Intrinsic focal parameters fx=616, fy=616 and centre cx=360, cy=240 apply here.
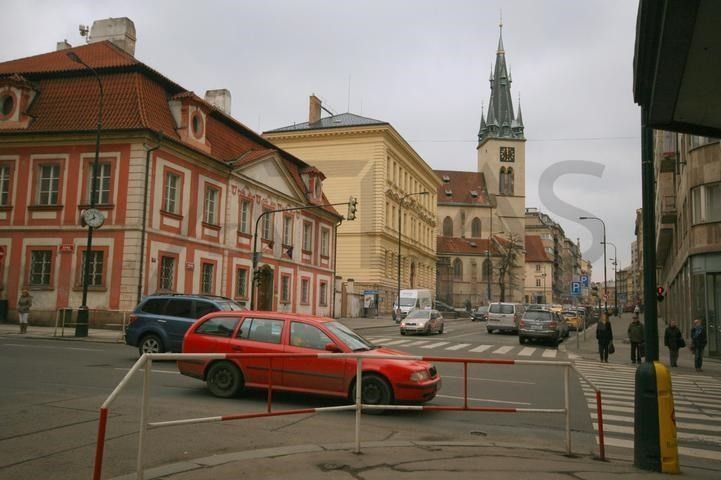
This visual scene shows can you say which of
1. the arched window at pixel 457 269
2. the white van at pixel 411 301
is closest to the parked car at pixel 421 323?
the white van at pixel 411 301

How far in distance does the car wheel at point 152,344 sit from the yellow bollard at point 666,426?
13.6m

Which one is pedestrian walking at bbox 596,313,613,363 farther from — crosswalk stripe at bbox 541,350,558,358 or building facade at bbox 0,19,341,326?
building facade at bbox 0,19,341,326

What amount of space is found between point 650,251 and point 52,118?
29335mm

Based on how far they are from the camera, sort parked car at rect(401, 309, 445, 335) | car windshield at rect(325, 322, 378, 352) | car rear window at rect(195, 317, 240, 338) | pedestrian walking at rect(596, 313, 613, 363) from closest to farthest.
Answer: car windshield at rect(325, 322, 378, 352), car rear window at rect(195, 317, 240, 338), pedestrian walking at rect(596, 313, 613, 363), parked car at rect(401, 309, 445, 335)

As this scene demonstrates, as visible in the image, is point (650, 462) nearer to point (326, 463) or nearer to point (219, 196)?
A: point (326, 463)

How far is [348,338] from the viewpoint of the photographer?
11312 mm

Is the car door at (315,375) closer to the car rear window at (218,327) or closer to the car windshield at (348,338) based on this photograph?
the car windshield at (348,338)

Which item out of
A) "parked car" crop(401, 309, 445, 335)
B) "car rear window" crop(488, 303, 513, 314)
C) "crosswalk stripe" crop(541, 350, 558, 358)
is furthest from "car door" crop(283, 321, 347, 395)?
"car rear window" crop(488, 303, 513, 314)

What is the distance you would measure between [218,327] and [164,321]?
6.22 m

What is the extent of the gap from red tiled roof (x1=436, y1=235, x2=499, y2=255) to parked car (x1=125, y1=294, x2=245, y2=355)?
94396 mm

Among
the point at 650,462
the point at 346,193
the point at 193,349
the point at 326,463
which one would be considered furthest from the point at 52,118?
the point at 346,193

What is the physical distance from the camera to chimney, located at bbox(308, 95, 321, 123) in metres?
68.8

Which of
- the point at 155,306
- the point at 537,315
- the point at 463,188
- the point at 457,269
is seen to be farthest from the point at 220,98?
the point at 463,188

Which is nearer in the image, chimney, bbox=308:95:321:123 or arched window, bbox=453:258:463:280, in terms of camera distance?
chimney, bbox=308:95:321:123
